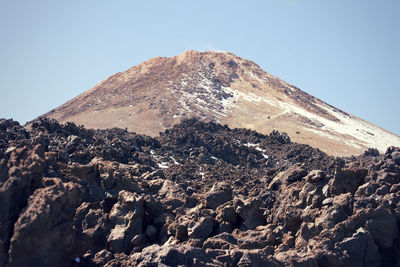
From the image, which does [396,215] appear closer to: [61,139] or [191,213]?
[191,213]

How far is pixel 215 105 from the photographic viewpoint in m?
117

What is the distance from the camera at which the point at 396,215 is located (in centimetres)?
2405

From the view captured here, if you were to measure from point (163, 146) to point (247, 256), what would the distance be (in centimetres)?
4679

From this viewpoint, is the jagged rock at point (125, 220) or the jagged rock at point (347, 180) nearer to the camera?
the jagged rock at point (125, 220)

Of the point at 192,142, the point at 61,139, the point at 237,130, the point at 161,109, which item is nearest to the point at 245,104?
the point at 161,109

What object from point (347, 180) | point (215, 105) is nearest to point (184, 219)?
point (347, 180)

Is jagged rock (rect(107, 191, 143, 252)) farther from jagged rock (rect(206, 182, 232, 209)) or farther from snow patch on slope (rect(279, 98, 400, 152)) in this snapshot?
snow patch on slope (rect(279, 98, 400, 152))

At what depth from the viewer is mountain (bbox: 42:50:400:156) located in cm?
10475

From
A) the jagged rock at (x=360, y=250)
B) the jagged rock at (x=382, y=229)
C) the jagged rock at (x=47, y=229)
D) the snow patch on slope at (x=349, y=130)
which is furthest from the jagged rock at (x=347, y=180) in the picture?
the snow patch on slope at (x=349, y=130)

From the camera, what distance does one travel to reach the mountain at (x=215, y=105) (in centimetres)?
10475

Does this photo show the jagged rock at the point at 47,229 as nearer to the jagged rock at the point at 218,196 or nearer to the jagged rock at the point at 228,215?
the jagged rock at the point at 228,215

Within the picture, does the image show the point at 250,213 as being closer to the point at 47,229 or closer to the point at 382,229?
the point at 382,229

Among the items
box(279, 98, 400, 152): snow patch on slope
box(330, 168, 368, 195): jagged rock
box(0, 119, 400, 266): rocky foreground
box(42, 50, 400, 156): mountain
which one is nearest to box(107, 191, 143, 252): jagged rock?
box(0, 119, 400, 266): rocky foreground

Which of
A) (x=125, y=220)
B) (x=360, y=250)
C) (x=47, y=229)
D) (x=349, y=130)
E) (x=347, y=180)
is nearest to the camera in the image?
(x=47, y=229)
